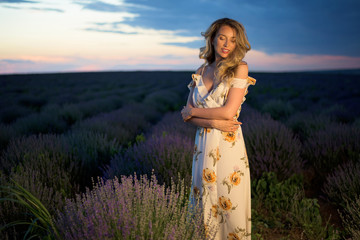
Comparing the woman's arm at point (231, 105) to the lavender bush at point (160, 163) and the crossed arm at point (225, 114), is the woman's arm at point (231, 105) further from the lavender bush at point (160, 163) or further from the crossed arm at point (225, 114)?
the lavender bush at point (160, 163)

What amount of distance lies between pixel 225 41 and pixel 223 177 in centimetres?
110

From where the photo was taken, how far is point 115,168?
3.19 meters

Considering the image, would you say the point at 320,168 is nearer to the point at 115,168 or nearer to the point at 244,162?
the point at 244,162

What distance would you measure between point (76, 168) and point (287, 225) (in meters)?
2.82

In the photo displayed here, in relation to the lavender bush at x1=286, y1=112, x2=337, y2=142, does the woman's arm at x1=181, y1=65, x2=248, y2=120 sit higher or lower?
higher

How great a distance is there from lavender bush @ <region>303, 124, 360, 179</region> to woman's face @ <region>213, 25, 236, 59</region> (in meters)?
2.95

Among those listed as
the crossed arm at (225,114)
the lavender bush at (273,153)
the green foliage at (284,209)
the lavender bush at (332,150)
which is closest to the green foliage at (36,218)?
the crossed arm at (225,114)

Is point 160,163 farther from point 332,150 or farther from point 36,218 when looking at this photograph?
point 332,150

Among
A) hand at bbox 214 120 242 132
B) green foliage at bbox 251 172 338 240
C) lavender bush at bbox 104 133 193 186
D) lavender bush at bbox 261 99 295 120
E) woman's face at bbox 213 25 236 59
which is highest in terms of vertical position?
woman's face at bbox 213 25 236 59

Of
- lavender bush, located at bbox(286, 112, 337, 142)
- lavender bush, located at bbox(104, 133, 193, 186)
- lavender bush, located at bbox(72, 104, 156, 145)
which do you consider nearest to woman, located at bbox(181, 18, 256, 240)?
lavender bush, located at bbox(104, 133, 193, 186)

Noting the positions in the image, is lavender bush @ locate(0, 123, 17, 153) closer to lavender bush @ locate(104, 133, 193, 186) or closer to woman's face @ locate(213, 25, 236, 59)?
lavender bush @ locate(104, 133, 193, 186)

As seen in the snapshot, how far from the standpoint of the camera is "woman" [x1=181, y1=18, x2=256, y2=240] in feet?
6.64

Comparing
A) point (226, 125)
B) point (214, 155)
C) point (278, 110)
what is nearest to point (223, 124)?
point (226, 125)

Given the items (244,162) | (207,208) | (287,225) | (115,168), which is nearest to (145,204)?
(207,208)
